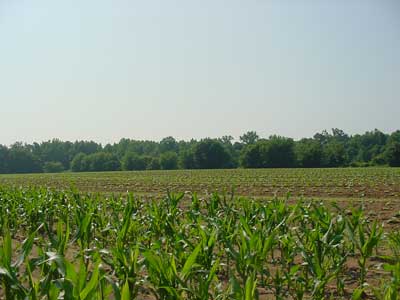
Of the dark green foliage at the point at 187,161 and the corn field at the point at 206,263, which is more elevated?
the dark green foliage at the point at 187,161

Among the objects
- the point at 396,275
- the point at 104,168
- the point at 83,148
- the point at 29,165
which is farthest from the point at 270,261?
the point at 83,148

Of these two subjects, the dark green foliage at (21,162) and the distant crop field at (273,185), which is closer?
the distant crop field at (273,185)

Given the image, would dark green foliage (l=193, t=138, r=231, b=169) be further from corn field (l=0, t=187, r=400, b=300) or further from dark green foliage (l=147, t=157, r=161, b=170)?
corn field (l=0, t=187, r=400, b=300)

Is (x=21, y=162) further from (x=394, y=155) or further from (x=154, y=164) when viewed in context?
(x=394, y=155)

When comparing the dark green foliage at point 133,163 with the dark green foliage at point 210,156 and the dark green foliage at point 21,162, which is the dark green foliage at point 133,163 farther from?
the dark green foliage at point 21,162

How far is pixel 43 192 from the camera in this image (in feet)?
34.1

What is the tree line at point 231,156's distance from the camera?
7412cm

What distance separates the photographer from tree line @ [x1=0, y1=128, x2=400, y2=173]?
74125 millimetres

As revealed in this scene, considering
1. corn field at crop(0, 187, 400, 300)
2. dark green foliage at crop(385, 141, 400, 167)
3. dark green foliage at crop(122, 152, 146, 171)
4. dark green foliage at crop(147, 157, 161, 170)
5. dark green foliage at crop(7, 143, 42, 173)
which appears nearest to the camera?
corn field at crop(0, 187, 400, 300)

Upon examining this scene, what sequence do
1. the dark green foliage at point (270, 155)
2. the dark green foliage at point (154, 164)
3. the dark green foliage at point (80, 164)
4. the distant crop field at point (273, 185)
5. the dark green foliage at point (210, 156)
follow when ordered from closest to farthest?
the distant crop field at point (273, 185)
the dark green foliage at point (270, 155)
the dark green foliage at point (210, 156)
the dark green foliage at point (154, 164)
the dark green foliage at point (80, 164)

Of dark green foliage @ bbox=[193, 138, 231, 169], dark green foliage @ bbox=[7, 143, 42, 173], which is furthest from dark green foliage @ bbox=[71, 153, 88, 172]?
dark green foliage @ bbox=[193, 138, 231, 169]

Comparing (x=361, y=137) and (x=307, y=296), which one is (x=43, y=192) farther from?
(x=361, y=137)

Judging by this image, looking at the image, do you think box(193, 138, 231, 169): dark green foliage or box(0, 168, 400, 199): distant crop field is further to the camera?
box(193, 138, 231, 169): dark green foliage

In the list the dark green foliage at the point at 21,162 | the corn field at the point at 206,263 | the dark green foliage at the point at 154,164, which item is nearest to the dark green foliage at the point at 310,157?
the dark green foliage at the point at 154,164
